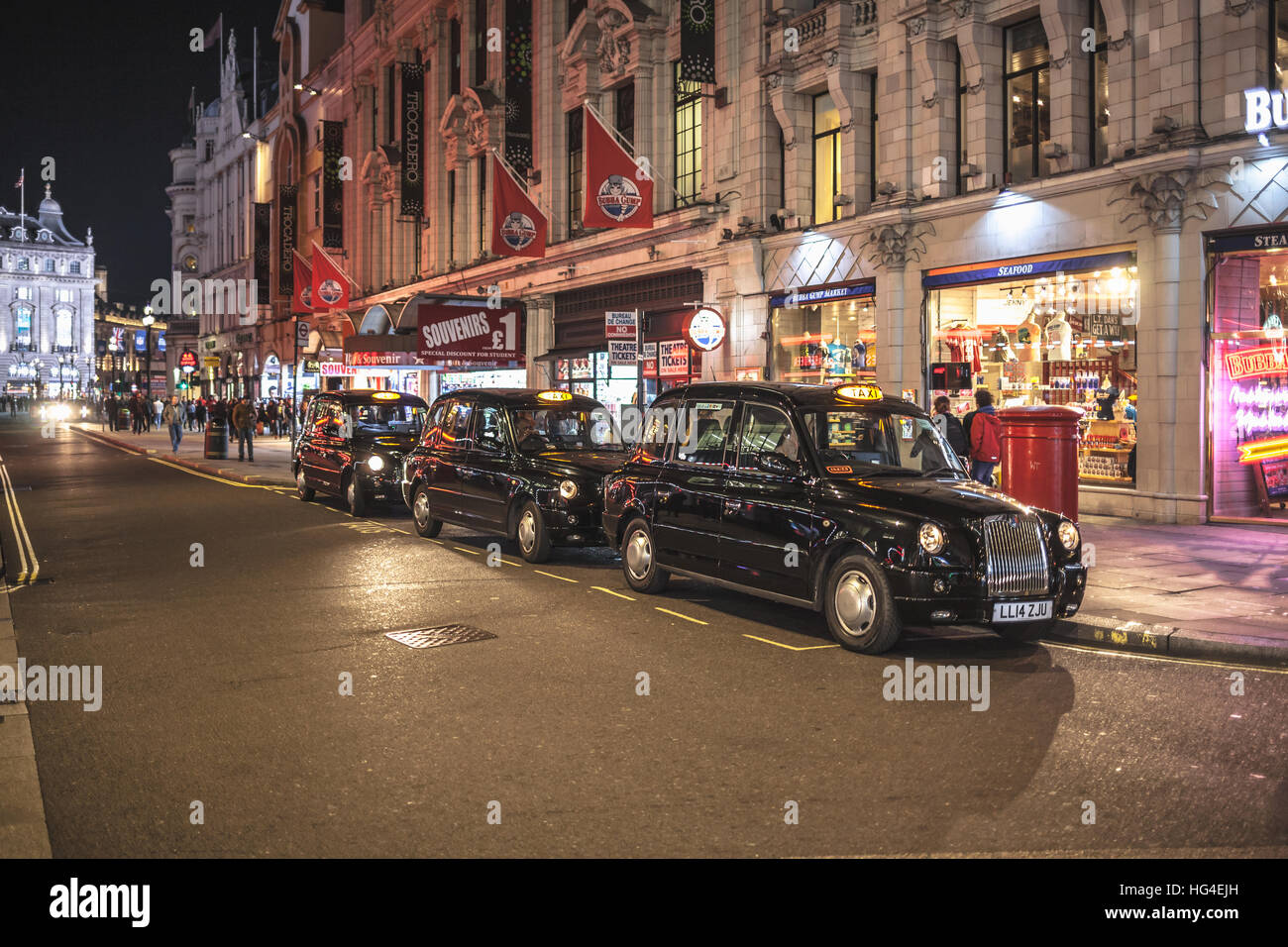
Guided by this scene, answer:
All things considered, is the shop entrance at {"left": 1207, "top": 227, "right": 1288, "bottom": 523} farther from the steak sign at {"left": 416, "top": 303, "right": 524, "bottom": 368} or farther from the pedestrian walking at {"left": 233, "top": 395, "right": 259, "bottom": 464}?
the pedestrian walking at {"left": 233, "top": 395, "right": 259, "bottom": 464}

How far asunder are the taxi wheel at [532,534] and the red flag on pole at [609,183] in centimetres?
1177

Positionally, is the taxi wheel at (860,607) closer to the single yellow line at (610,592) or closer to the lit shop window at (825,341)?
the single yellow line at (610,592)

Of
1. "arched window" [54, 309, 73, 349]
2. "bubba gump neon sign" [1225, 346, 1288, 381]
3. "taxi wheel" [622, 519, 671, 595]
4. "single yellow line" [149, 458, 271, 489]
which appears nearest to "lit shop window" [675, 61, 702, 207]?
"single yellow line" [149, 458, 271, 489]

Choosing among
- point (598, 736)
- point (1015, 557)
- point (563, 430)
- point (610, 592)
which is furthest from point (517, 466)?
point (598, 736)

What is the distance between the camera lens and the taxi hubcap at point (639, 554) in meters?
10.7

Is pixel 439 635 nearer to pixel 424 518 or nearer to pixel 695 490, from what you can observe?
pixel 695 490

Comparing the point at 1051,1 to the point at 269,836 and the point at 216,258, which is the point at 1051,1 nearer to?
the point at 269,836

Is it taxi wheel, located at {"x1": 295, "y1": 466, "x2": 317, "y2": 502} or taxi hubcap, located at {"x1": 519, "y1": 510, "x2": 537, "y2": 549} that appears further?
taxi wheel, located at {"x1": 295, "y1": 466, "x2": 317, "y2": 502}

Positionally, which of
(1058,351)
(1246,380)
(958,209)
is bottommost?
(1246,380)

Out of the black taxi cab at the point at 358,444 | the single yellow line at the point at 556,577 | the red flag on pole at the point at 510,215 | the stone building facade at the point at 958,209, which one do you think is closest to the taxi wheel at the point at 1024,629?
the single yellow line at the point at 556,577

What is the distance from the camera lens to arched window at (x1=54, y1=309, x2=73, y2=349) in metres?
165

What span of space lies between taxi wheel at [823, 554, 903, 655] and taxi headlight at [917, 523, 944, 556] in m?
0.38

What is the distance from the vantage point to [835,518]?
8.59 m

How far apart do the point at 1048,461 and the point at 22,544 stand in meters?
12.5
